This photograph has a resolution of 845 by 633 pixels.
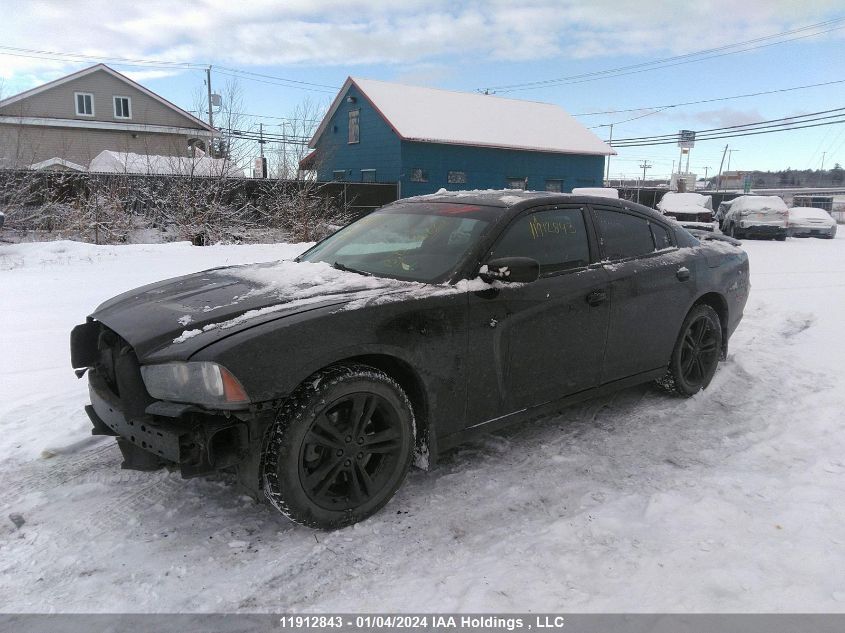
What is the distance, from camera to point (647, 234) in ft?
15.1

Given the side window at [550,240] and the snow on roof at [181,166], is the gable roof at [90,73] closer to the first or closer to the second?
the snow on roof at [181,166]

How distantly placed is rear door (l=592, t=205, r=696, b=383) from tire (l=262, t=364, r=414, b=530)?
176 centimetres

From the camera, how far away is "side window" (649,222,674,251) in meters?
4.66

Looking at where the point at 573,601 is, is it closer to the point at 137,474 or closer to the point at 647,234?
the point at 137,474

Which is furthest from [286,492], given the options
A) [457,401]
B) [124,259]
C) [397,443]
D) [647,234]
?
[124,259]

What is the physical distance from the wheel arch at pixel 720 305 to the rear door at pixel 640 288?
13.3 inches

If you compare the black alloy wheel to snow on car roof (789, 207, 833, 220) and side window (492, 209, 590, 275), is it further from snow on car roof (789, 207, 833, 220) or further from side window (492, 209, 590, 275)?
snow on car roof (789, 207, 833, 220)

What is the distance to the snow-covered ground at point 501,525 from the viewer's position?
2.45 meters

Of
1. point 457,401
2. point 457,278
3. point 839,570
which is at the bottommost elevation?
point 839,570

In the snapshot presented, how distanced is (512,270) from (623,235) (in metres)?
1.51

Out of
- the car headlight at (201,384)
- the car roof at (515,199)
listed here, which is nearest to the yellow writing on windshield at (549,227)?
the car roof at (515,199)

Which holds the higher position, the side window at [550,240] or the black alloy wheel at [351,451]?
the side window at [550,240]

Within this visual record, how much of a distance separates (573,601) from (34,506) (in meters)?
2.67

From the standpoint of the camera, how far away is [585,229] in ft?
13.5
